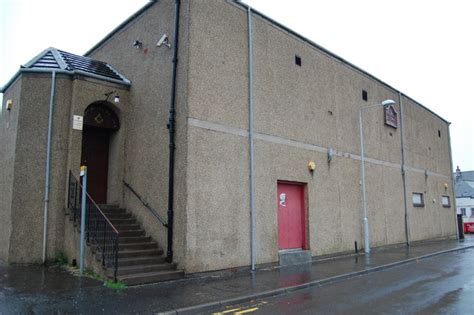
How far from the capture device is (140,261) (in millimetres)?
9367

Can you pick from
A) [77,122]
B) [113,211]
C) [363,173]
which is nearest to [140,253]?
[113,211]

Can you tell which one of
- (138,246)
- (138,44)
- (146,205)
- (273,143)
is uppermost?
(138,44)

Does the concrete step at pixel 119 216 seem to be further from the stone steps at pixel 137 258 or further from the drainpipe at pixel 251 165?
the drainpipe at pixel 251 165

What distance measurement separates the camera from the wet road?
6.95 m

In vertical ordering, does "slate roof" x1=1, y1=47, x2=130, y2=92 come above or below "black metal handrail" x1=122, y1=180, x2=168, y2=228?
above

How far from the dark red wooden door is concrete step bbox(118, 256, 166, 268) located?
359cm

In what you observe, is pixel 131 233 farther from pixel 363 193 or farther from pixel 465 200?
pixel 465 200

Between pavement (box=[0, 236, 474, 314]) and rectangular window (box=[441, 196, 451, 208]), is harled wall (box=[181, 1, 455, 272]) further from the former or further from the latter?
rectangular window (box=[441, 196, 451, 208])

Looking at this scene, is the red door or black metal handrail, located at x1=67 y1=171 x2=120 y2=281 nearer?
black metal handrail, located at x1=67 y1=171 x2=120 y2=281

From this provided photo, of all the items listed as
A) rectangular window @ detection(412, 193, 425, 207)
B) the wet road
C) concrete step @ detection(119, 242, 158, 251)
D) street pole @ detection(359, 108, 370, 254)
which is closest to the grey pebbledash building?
concrete step @ detection(119, 242, 158, 251)

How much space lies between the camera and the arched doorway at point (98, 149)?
12086 millimetres

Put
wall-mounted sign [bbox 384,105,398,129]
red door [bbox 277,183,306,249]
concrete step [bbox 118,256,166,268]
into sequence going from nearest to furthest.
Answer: concrete step [bbox 118,256,166,268] → red door [bbox 277,183,306,249] → wall-mounted sign [bbox 384,105,398,129]

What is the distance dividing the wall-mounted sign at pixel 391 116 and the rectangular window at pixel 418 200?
157 inches

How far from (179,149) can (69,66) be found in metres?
4.64
